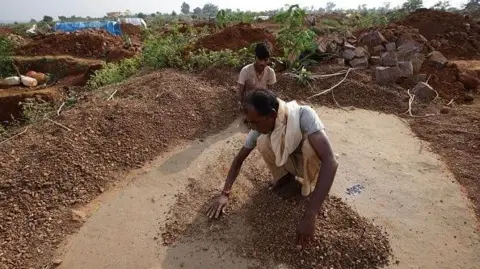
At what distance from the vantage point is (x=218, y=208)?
8.08 feet

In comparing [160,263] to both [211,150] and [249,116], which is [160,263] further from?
[211,150]

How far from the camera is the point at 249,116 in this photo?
2.07 m

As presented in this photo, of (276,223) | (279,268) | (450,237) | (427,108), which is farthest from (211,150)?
(427,108)

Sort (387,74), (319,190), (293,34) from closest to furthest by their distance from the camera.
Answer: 1. (319,190)
2. (387,74)
3. (293,34)

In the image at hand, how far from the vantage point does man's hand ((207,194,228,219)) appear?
2459 millimetres

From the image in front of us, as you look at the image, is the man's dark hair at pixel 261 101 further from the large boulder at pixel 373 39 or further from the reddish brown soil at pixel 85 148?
the large boulder at pixel 373 39

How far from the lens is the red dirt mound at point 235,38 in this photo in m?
6.22

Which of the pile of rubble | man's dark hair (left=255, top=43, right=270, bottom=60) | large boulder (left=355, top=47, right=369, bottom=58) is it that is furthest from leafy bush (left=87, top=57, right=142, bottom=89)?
large boulder (left=355, top=47, right=369, bottom=58)

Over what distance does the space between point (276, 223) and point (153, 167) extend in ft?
4.65

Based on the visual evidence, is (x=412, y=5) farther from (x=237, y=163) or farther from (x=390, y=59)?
(x=237, y=163)

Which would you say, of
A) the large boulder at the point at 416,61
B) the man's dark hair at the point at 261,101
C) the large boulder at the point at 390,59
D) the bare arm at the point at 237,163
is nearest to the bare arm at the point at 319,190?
the man's dark hair at the point at 261,101

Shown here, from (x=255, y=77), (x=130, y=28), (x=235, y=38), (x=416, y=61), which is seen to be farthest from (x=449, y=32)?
(x=130, y=28)

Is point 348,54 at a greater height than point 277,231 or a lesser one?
greater

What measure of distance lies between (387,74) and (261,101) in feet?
12.5
